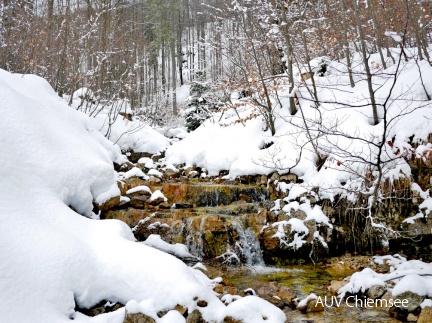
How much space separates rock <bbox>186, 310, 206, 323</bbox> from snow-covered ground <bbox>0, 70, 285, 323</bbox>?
60 millimetres

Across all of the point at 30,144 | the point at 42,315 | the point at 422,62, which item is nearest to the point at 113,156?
the point at 30,144

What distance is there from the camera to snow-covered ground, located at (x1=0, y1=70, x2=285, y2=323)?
258 centimetres

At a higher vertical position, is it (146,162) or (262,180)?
(146,162)

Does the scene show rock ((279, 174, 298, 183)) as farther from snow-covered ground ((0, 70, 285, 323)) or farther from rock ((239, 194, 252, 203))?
snow-covered ground ((0, 70, 285, 323))

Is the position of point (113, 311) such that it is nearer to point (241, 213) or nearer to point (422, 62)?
point (241, 213)

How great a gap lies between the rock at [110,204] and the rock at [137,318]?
2.98 meters

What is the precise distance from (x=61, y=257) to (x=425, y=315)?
3932 millimetres

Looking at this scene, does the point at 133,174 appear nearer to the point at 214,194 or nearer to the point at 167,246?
the point at 214,194

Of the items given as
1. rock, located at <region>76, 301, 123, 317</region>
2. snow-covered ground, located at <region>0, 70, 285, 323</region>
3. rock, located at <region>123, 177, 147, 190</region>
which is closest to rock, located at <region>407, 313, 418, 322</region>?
A: snow-covered ground, located at <region>0, 70, 285, 323</region>

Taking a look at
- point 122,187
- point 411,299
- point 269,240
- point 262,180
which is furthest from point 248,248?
point 122,187

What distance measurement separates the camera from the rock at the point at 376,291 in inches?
163

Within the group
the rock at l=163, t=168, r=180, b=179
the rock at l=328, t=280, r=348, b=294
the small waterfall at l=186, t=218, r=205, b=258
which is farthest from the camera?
the rock at l=163, t=168, r=180, b=179

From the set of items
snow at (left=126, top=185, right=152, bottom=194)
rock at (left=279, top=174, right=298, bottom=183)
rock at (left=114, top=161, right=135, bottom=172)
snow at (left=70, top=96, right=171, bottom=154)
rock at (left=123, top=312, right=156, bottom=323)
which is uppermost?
snow at (left=70, top=96, right=171, bottom=154)

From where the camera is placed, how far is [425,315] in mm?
3439
